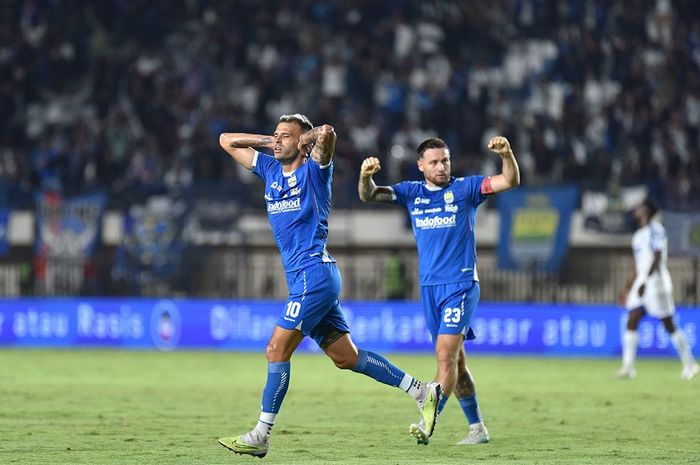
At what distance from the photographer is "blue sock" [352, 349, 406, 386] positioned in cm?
944

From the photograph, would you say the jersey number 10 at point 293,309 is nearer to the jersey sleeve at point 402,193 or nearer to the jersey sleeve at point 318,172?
the jersey sleeve at point 318,172

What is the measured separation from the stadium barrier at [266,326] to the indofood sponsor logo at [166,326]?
0.02 metres

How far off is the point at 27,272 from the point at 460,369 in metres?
15.5

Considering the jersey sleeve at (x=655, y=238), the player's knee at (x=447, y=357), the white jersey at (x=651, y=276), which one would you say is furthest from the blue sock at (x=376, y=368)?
the jersey sleeve at (x=655, y=238)

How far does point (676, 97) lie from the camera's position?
27.0 m

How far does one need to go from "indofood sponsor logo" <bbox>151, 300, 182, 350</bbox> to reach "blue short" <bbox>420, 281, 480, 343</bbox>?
13767 mm

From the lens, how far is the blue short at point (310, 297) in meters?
8.95

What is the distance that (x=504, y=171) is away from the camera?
950cm

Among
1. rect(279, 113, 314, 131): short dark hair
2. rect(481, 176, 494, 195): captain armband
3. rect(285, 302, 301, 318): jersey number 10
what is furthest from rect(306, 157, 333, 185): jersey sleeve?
rect(481, 176, 494, 195): captain armband

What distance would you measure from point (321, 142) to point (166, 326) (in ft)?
49.7

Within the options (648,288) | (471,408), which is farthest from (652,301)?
(471,408)

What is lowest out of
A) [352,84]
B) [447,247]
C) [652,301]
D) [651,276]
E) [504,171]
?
[652,301]

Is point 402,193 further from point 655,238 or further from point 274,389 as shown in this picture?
point 655,238

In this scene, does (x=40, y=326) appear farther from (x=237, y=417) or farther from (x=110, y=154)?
(x=237, y=417)
